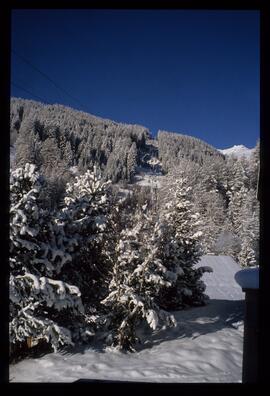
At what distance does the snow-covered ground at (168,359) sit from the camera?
15.9 ft

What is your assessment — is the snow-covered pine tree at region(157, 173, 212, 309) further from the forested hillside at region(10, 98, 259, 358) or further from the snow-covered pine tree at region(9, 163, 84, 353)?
the snow-covered pine tree at region(9, 163, 84, 353)

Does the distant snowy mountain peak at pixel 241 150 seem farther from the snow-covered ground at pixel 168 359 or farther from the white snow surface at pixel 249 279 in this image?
the snow-covered ground at pixel 168 359

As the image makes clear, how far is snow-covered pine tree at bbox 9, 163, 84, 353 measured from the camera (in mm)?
4992

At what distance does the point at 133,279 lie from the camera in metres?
6.13

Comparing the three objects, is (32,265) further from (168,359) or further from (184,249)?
(184,249)

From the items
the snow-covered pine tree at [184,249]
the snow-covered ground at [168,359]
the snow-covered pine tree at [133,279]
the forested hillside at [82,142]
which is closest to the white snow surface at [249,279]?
the snow-covered ground at [168,359]

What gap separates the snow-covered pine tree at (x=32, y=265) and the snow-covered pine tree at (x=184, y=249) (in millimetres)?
3158

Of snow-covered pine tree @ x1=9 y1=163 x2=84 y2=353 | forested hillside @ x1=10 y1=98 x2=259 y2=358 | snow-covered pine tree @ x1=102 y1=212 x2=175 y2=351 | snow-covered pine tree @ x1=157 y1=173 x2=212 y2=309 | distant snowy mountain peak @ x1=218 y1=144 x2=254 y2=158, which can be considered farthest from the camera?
snow-covered pine tree @ x1=157 y1=173 x2=212 y2=309

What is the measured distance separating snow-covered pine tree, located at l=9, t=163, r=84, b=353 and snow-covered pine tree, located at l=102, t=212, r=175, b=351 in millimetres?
792

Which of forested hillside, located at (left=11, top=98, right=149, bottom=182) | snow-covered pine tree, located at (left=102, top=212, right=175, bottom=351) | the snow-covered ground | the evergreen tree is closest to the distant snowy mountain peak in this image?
snow-covered pine tree, located at (left=102, top=212, right=175, bottom=351)

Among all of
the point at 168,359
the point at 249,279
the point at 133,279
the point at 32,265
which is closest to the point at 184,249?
the point at 133,279

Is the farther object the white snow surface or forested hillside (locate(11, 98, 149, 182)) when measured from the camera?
forested hillside (locate(11, 98, 149, 182))
